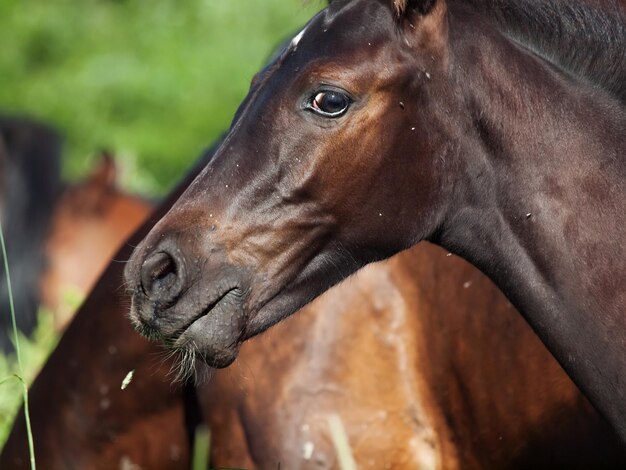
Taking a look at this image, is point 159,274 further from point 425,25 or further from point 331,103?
point 425,25

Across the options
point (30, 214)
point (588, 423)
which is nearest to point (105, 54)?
point (30, 214)

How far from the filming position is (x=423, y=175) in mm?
3152

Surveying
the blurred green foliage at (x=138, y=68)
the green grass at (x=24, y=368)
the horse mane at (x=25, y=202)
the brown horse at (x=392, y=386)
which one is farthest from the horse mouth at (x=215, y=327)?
the blurred green foliage at (x=138, y=68)

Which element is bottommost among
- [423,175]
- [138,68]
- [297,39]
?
[138,68]

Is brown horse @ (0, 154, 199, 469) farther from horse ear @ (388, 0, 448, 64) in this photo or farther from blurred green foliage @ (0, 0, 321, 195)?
blurred green foliage @ (0, 0, 321, 195)

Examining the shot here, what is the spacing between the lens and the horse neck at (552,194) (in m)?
3.12

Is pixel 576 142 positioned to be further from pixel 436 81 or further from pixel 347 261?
pixel 347 261

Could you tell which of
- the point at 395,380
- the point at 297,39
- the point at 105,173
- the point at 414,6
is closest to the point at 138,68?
the point at 105,173

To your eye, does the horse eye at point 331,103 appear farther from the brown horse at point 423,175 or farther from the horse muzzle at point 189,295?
the horse muzzle at point 189,295

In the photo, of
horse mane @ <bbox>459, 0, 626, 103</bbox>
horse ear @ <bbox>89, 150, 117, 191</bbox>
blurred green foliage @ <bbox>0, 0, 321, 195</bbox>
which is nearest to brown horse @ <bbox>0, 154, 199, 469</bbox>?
horse mane @ <bbox>459, 0, 626, 103</bbox>

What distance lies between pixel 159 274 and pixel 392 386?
3.70 ft

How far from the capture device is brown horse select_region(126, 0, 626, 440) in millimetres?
3100

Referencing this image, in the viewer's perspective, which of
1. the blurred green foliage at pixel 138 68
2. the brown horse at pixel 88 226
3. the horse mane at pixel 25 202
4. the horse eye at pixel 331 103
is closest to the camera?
the horse eye at pixel 331 103

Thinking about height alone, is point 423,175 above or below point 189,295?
above
